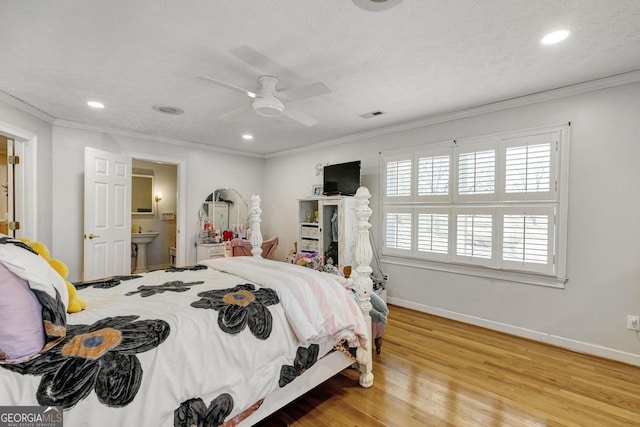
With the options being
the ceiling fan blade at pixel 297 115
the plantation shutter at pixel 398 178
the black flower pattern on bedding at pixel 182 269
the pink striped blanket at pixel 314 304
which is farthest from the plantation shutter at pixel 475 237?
the black flower pattern on bedding at pixel 182 269

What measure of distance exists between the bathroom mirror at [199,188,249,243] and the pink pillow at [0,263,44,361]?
164 inches

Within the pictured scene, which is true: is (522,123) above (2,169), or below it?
above

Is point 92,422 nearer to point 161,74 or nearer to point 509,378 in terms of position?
point 161,74

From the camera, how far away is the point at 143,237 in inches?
229

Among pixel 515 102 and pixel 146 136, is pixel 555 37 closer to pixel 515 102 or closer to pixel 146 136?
pixel 515 102

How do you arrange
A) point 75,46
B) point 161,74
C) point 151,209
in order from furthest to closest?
point 151,209
point 161,74
point 75,46

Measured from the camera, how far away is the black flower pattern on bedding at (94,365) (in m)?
1.06

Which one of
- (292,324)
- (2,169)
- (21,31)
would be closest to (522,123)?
(292,324)

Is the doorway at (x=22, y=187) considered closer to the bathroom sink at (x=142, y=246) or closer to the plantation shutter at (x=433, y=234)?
the bathroom sink at (x=142, y=246)

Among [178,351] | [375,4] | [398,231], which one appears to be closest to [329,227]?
[398,231]

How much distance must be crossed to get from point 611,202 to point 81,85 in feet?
16.0

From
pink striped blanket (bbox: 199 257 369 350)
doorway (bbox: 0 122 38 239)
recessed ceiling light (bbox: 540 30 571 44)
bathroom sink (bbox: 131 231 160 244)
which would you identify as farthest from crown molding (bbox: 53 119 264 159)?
recessed ceiling light (bbox: 540 30 571 44)

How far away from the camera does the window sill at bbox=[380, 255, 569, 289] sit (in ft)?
9.68

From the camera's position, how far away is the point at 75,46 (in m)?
2.12
